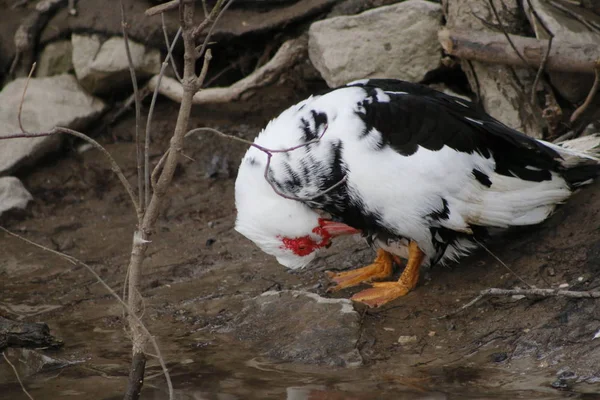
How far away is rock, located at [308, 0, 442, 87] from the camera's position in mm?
5910

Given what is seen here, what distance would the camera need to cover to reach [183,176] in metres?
6.61

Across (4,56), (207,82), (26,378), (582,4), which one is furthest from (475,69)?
(4,56)

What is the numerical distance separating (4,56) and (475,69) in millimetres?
3818

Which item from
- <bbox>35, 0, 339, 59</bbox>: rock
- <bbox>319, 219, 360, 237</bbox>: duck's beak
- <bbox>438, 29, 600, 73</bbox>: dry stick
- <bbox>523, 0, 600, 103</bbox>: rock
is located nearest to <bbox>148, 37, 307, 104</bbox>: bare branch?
<bbox>35, 0, 339, 59</bbox>: rock

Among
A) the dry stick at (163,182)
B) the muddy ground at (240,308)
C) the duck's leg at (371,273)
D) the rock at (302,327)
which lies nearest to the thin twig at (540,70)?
the muddy ground at (240,308)

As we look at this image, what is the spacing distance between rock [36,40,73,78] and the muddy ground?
3.24ft

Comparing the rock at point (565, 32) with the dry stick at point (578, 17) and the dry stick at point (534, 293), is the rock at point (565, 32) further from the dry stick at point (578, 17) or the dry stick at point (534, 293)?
the dry stick at point (534, 293)

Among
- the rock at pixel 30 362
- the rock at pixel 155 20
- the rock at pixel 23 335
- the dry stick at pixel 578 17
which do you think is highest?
the dry stick at pixel 578 17

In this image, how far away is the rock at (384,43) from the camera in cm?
591

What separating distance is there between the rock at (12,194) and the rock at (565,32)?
12.2 feet

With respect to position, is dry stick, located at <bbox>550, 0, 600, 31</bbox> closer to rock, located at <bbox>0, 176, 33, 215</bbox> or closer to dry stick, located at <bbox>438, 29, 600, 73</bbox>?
dry stick, located at <bbox>438, 29, 600, 73</bbox>

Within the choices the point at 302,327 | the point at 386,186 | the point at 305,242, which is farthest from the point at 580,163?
the point at 302,327

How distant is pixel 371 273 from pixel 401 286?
1.05ft

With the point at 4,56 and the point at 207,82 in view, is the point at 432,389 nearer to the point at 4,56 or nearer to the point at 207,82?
the point at 207,82
